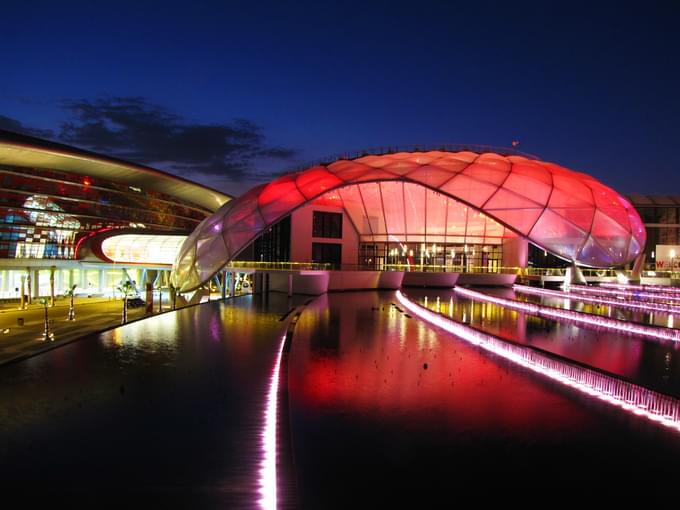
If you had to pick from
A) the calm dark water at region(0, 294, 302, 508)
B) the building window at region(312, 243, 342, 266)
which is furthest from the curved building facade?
the calm dark water at region(0, 294, 302, 508)

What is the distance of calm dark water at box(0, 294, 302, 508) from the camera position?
741 centimetres

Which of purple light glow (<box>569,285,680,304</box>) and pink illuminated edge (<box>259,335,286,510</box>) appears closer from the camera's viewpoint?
pink illuminated edge (<box>259,335,286,510</box>)

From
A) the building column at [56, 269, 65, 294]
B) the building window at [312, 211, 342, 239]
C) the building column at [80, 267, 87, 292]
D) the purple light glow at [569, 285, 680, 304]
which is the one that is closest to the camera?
the purple light glow at [569, 285, 680, 304]

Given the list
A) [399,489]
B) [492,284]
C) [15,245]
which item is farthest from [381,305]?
[15,245]

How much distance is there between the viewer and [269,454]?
8.38m

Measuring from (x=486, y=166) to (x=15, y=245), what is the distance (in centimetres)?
4499

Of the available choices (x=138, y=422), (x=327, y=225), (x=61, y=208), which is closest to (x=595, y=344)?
(x=138, y=422)

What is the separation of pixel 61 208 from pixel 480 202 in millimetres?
44736

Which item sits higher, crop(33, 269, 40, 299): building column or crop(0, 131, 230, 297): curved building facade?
crop(0, 131, 230, 297): curved building facade

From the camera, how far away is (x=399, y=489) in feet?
24.1

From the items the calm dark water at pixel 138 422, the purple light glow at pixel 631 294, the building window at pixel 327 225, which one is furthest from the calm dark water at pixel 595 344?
the building window at pixel 327 225

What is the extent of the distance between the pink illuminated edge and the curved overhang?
5126 cm

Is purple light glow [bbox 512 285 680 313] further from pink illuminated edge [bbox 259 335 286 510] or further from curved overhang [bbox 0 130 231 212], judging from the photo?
curved overhang [bbox 0 130 231 212]

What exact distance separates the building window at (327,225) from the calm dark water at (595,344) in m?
21.7
